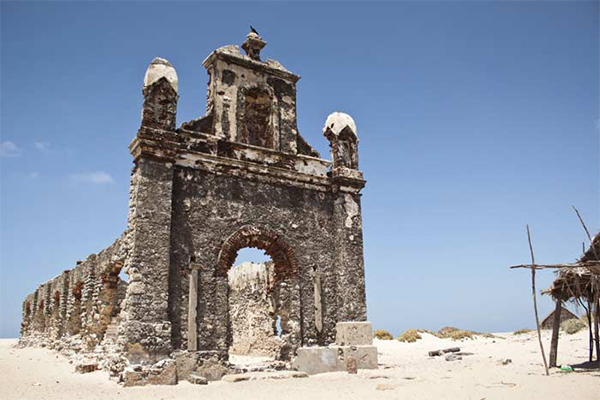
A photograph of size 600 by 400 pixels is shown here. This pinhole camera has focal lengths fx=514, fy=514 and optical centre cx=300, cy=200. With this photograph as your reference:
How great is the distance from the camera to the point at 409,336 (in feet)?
75.9

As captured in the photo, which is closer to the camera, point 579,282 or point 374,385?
point 374,385

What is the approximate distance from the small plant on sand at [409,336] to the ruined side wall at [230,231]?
11169mm

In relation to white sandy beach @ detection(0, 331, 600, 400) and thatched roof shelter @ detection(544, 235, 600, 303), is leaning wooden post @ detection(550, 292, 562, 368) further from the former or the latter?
white sandy beach @ detection(0, 331, 600, 400)

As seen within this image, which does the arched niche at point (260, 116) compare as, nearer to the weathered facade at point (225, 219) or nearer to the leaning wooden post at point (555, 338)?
the weathered facade at point (225, 219)

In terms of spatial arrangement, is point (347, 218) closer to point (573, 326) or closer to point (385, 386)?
point (385, 386)

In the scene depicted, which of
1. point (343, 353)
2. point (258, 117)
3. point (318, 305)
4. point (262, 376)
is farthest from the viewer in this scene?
point (258, 117)

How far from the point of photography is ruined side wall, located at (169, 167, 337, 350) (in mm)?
10953

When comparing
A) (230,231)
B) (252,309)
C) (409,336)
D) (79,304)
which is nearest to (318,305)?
(230,231)

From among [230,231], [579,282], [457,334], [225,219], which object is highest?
[225,219]

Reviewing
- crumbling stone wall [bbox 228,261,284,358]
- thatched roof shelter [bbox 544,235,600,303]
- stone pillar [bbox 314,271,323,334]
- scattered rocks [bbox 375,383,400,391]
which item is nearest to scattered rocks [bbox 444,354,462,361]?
thatched roof shelter [bbox 544,235,600,303]

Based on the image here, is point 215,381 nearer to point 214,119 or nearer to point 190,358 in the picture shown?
point 190,358

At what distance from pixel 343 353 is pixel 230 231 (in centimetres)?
387

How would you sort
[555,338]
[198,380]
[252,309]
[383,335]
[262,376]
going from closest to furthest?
[198,380] < [262,376] < [555,338] < [252,309] < [383,335]

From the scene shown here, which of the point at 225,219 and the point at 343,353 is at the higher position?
the point at 225,219
